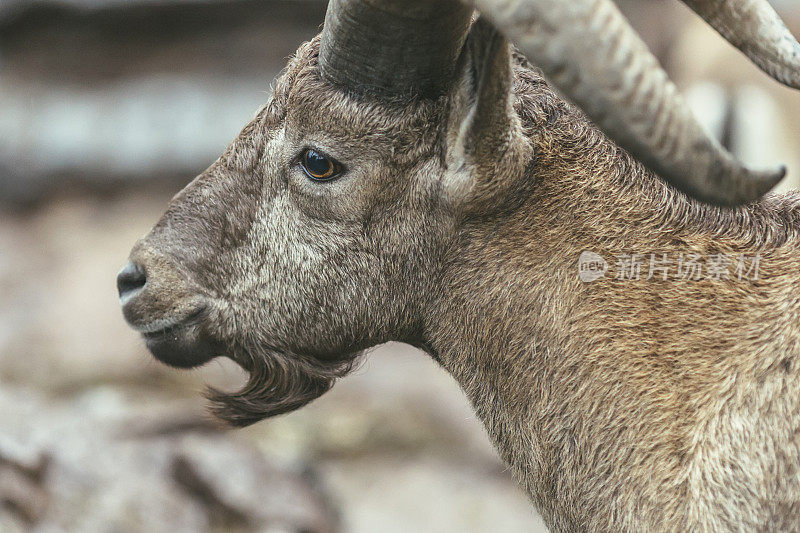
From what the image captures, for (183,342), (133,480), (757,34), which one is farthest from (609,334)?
(133,480)

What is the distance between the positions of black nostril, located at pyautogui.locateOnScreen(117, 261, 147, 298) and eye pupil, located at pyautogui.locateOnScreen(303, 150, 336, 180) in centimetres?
88

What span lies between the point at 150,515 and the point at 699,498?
15.5 feet

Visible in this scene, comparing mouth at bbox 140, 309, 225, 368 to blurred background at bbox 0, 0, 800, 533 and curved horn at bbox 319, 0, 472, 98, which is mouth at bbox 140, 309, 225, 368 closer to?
curved horn at bbox 319, 0, 472, 98

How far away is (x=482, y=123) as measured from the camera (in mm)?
3289

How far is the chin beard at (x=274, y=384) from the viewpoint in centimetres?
399

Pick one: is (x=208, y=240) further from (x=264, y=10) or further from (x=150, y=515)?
(x=264, y=10)

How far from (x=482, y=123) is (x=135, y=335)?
704 centimetres

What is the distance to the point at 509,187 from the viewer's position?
3.43 meters

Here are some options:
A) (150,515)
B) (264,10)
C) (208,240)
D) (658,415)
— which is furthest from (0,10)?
(658,415)

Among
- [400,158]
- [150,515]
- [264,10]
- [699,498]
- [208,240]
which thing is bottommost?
[150,515]

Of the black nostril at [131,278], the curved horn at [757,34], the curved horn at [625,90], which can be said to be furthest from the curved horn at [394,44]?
the black nostril at [131,278]

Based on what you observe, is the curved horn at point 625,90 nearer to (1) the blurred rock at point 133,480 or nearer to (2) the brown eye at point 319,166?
(2) the brown eye at point 319,166

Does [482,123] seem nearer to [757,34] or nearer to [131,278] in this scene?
[757,34]

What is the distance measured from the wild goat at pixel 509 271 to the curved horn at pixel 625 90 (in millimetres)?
552
